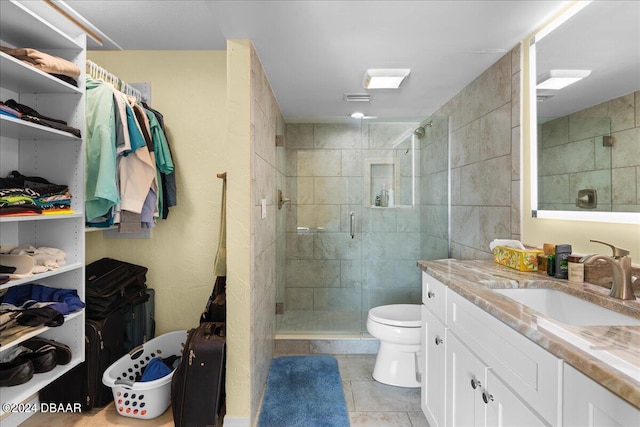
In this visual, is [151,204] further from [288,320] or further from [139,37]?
[288,320]

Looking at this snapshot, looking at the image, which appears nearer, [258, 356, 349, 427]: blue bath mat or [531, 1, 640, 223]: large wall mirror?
[531, 1, 640, 223]: large wall mirror

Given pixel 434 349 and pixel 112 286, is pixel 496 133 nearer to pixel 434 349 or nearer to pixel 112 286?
pixel 434 349

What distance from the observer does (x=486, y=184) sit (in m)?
2.27

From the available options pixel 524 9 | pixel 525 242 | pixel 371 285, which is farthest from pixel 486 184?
pixel 371 285

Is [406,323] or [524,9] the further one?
[406,323]

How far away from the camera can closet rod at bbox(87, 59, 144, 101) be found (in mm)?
2176

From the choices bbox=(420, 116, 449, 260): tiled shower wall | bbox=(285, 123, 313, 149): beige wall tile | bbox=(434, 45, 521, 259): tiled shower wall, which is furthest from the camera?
bbox=(285, 123, 313, 149): beige wall tile

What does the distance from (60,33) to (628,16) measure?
2.44 m

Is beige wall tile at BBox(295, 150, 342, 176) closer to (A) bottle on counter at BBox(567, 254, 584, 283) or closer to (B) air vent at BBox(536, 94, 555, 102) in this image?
(B) air vent at BBox(536, 94, 555, 102)

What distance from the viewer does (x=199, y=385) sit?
1877mm

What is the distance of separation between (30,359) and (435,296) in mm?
1997

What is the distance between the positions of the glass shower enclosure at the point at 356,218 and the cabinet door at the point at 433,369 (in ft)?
4.00

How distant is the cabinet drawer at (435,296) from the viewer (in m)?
1.65

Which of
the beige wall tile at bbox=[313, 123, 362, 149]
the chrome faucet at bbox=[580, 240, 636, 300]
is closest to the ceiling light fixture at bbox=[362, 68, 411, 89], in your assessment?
the beige wall tile at bbox=[313, 123, 362, 149]
